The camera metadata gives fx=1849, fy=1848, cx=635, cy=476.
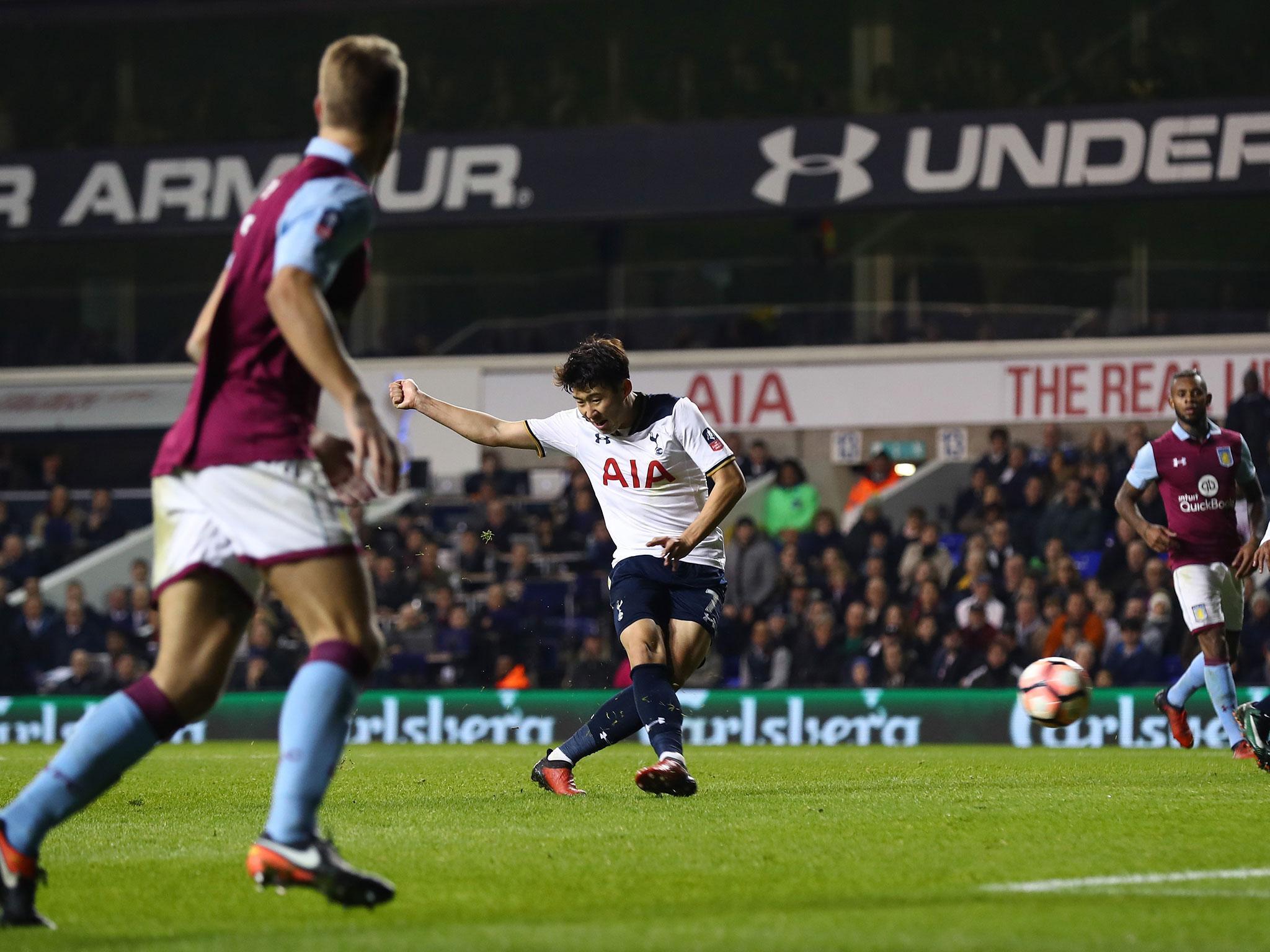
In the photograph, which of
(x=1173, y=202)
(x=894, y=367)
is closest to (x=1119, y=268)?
(x=1173, y=202)

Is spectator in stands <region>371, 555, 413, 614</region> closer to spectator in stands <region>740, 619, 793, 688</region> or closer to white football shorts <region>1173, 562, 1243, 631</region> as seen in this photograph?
spectator in stands <region>740, 619, 793, 688</region>

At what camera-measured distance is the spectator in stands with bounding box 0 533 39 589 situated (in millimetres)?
Result: 22531

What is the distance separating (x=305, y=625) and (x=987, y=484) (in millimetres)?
15923

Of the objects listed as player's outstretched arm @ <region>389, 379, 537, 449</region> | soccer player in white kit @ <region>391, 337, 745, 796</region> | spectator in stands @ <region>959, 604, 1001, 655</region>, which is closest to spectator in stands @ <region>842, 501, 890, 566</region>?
spectator in stands @ <region>959, 604, 1001, 655</region>

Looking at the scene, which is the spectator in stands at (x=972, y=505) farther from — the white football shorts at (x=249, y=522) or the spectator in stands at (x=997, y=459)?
the white football shorts at (x=249, y=522)

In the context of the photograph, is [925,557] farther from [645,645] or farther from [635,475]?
[645,645]

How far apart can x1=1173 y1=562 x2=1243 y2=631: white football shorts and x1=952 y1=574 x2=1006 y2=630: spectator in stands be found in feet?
20.5

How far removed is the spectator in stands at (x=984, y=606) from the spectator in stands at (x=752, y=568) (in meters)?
2.18

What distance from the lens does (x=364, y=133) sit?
16.3 ft

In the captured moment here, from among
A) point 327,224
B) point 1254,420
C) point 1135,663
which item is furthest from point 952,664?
point 327,224

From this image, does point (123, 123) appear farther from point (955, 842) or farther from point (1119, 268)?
point (955, 842)

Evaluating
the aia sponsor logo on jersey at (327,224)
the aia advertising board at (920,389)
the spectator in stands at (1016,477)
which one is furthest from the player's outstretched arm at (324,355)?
the aia advertising board at (920,389)

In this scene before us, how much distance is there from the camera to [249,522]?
4812mm

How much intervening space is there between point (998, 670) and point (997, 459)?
13.8 ft
